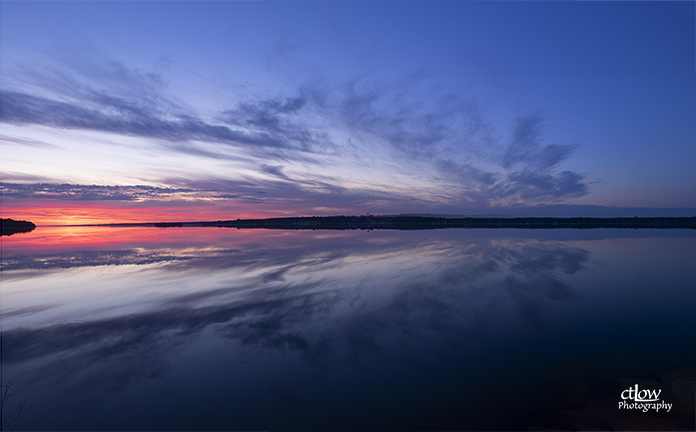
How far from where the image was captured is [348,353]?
8.88m

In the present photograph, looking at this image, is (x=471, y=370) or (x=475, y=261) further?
(x=475, y=261)

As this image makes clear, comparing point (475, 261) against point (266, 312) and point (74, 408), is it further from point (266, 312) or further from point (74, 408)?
point (74, 408)

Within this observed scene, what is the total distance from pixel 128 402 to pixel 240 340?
3394mm

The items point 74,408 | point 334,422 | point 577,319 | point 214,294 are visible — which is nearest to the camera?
point 334,422

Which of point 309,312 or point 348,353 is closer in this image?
point 348,353

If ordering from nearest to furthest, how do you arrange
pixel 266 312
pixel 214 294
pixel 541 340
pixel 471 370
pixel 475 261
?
pixel 471 370 < pixel 541 340 < pixel 266 312 < pixel 214 294 < pixel 475 261

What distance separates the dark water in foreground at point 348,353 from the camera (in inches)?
246

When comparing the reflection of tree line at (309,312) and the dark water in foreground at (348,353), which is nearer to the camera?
the dark water in foreground at (348,353)

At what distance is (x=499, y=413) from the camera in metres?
→ 6.13

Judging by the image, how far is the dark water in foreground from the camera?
20.5ft

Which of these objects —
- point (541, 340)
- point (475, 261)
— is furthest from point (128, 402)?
point (475, 261)

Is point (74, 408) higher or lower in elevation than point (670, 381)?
lower

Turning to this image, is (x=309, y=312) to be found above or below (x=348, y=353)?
above

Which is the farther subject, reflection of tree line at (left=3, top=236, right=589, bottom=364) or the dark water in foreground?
reflection of tree line at (left=3, top=236, right=589, bottom=364)
